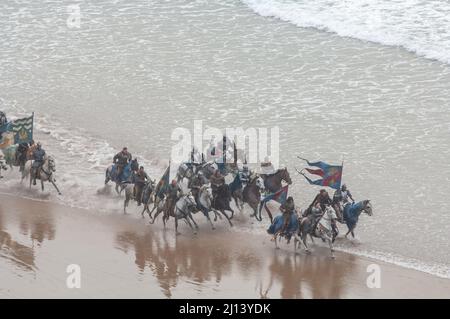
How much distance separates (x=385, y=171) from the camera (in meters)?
26.2

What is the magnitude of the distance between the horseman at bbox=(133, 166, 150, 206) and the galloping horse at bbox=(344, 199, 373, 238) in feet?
17.7

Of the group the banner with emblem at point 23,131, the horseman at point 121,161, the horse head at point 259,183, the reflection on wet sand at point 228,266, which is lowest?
the reflection on wet sand at point 228,266

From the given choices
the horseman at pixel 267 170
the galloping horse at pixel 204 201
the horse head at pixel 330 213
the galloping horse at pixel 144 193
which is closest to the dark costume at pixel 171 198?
the galloping horse at pixel 204 201

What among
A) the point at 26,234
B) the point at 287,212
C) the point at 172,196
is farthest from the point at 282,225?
the point at 26,234

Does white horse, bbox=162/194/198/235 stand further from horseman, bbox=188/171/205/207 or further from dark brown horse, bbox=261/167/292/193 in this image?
dark brown horse, bbox=261/167/292/193

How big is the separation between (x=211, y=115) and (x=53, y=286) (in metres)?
12.2

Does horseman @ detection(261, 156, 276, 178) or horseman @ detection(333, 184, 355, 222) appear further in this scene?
Result: horseman @ detection(261, 156, 276, 178)

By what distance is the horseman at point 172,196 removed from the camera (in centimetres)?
2323

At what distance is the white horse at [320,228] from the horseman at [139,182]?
464 centimetres

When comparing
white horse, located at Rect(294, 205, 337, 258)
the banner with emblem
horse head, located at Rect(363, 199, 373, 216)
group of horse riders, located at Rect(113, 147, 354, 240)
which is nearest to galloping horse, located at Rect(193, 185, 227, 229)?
group of horse riders, located at Rect(113, 147, 354, 240)

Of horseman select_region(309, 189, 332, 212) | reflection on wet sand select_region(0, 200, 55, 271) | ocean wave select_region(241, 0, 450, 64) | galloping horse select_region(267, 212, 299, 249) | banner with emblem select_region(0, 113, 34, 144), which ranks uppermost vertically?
ocean wave select_region(241, 0, 450, 64)

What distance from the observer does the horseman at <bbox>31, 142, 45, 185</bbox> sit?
2559cm

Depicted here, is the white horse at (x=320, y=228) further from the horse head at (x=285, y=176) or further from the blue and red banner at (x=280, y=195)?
the horse head at (x=285, y=176)
